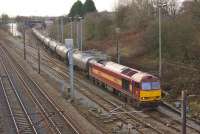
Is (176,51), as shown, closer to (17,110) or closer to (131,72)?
(131,72)

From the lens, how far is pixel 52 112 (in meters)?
37.3

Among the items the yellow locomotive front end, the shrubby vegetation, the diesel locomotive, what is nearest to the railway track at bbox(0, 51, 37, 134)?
the diesel locomotive

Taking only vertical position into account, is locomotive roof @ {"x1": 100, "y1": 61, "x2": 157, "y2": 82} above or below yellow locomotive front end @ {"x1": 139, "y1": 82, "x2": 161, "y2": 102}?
above

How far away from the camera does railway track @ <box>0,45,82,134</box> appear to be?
31405mm

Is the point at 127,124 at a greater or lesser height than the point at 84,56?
lesser

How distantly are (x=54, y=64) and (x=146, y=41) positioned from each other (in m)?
19.7

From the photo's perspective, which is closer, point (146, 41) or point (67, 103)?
point (67, 103)

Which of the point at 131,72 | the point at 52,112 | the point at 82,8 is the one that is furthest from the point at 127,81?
the point at 82,8

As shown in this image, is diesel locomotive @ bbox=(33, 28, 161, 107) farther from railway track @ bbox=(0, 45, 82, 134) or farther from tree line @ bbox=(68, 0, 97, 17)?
tree line @ bbox=(68, 0, 97, 17)

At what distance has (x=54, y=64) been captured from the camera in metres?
76.9

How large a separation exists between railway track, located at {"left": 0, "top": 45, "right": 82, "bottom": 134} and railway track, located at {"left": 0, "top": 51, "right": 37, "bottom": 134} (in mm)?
1523

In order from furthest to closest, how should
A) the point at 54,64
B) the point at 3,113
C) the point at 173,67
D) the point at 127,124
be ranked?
the point at 54,64
the point at 173,67
the point at 3,113
the point at 127,124

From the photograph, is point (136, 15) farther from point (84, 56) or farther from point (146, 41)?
point (84, 56)

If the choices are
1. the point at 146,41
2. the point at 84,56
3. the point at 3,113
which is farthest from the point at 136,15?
the point at 3,113
